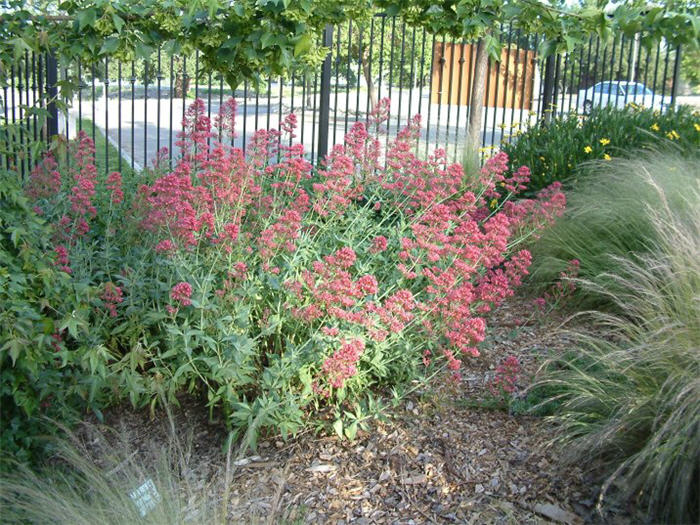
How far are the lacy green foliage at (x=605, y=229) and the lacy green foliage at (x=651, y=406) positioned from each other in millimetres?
946

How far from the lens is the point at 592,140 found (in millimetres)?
6566

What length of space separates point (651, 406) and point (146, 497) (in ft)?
6.42

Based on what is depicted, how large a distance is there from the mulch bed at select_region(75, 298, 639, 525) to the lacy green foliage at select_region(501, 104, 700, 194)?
109 inches

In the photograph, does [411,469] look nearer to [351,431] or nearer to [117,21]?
[351,431]

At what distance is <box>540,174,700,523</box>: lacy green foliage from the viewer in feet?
9.12

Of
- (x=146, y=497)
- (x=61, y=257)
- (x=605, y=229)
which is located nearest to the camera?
(x=146, y=497)

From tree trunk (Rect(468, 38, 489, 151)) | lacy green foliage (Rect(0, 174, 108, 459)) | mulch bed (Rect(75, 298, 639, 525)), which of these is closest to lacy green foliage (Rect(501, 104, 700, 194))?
tree trunk (Rect(468, 38, 489, 151))

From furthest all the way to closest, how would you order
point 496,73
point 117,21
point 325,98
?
point 496,73 < point 325,98 < point 117,21

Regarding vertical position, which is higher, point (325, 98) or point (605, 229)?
point (325, 98)

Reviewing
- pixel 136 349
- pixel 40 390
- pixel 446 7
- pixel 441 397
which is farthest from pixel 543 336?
pixel 40 390

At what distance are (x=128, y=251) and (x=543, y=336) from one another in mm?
2356

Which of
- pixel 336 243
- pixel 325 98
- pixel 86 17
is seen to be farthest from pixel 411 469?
pixel 325 98

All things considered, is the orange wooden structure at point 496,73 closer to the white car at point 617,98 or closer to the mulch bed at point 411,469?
the white car at point 617,98

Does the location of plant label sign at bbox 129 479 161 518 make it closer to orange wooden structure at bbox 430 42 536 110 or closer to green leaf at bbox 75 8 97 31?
green leaf at bbox 75 8 97 31
